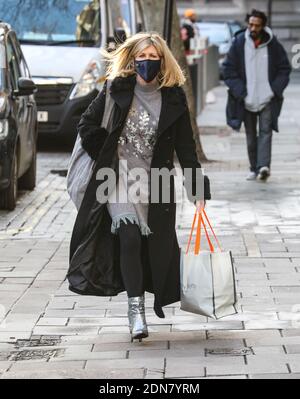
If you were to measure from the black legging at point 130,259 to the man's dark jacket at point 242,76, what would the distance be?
7.19m

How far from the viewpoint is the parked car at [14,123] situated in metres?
12.0

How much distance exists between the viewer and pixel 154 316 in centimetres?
763

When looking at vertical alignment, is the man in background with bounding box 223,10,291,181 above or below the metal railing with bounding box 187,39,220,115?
above

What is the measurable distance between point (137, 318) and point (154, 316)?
0.80 meters

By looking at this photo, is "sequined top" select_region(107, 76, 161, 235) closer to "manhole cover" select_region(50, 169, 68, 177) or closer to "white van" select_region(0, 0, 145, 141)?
"manhole cover" select_region(50, 169, 68, 177)

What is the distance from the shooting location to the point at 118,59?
6.91 meters

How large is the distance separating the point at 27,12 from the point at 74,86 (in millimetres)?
1475

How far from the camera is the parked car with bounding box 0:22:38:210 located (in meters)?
12.0

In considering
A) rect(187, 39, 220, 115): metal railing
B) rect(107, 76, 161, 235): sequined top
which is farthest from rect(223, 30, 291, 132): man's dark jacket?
rect(187, 39, 220, 115): metal railing

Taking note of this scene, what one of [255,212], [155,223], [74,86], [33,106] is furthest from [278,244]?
[74,86]

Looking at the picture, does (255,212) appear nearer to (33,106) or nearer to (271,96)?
(271,96)

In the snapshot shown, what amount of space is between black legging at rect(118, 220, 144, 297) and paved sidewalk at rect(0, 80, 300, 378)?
32 centimetres

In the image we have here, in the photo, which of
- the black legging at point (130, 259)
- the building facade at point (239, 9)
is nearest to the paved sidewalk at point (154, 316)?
the black legging at point (130, 259)

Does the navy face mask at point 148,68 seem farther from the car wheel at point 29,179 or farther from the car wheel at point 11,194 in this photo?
the car wheel at point 29,179
